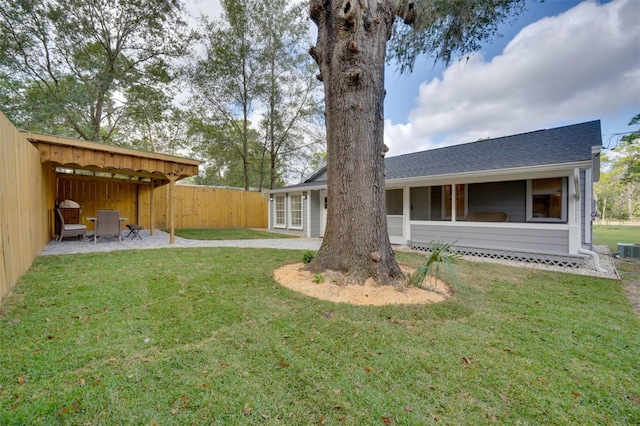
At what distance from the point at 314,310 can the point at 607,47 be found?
10779 millimetres

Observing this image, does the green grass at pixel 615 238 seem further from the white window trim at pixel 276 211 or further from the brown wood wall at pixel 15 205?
the brown wood wall at pixel 15 205

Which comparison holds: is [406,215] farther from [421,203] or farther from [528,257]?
[528,257]

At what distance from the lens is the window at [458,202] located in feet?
29.4

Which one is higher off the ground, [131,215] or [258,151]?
[258,151]

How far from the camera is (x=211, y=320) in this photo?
8.99ft

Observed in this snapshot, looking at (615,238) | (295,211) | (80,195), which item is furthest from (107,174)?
(615,238)

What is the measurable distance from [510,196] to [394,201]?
362 cm

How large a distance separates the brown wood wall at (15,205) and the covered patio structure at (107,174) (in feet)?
2.64

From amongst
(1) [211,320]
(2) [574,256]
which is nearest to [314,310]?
(1) [211,320]

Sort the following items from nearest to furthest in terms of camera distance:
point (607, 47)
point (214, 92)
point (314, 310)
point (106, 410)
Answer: point (106, 410) → point (314, 310) → point (607, 47) → point (214, 92)

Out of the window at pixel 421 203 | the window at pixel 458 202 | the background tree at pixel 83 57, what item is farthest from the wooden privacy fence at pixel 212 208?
the window at pixel 458 202

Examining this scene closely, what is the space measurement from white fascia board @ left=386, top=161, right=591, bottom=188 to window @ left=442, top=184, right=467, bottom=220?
5.64 feet

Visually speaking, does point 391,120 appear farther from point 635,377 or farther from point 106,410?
point 106,410

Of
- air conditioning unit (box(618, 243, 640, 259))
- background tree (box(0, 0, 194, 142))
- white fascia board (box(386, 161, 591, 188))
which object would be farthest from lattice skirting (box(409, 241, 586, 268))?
background tree (box(0, 0, 194, 142))
